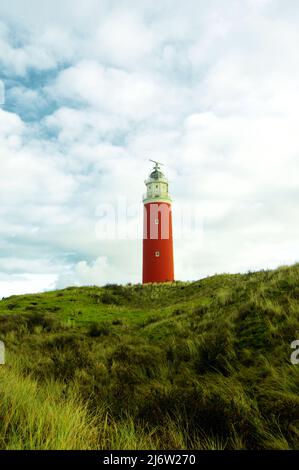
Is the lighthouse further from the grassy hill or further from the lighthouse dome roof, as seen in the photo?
the grassy hill

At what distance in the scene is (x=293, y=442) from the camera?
362 centimetres

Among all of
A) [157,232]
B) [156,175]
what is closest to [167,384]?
[157,232]

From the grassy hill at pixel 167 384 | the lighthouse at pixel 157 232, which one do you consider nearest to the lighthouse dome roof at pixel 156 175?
the lighthouse at pixel 157 232

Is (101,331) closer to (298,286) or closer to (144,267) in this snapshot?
(298,286)

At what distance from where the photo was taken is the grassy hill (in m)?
3.71

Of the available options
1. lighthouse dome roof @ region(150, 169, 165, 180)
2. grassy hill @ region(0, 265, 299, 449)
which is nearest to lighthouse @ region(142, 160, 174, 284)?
lighthouse dome roof @ region(150, 169, 165, 180)

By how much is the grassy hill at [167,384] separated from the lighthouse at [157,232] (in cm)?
2817

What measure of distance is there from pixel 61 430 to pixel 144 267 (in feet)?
129

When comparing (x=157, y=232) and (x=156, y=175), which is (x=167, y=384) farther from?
(x=156, y=175)

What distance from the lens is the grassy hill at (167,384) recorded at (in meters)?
3.71

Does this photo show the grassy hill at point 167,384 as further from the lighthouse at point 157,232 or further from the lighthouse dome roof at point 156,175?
the lighthouse dome roof at point 156,175

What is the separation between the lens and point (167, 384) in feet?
19.9

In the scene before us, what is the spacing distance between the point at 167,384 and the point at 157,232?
36.9 meters

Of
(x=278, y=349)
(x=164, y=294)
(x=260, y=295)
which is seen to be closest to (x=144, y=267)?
(x=164, y=294)
